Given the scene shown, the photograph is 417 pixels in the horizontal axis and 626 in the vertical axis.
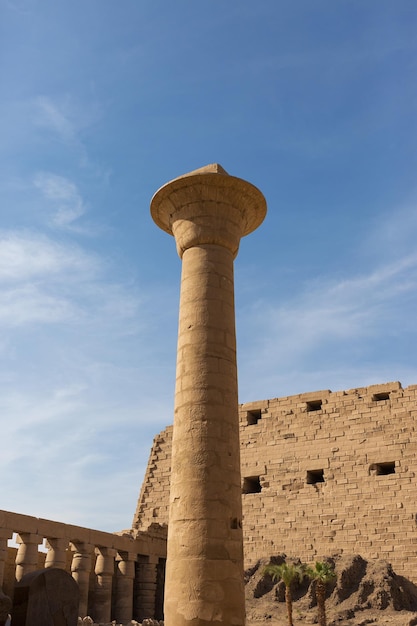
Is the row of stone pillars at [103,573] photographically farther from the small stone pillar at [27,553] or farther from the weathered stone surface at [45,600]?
the weathered stone surface at [45,600]

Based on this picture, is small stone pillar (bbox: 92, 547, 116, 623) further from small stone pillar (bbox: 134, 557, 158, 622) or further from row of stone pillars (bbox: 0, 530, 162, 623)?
small stone pillar (bbox: 134, 557, 158, 622)

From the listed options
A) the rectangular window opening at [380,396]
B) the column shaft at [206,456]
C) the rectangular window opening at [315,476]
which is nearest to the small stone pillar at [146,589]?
the rectangular window opening at [315,476]

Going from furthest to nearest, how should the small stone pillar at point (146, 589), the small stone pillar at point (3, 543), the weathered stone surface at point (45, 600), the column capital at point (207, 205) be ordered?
the small stone pillar at point (146, 589), the small stone pillar at point (3, 543), the column capital at point (207, 205), the weathered stone surface at point (45, 600)

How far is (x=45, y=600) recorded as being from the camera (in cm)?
904

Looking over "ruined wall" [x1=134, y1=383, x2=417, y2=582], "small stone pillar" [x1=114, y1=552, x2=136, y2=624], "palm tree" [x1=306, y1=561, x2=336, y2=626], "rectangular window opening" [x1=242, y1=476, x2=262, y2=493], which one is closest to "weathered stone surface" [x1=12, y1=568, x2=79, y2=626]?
"small stone pillar" [x1=114, y1=552, x2=136, y2=624]

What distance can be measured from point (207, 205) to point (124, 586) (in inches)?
561

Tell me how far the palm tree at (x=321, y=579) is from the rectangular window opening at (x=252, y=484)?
16.0 ft

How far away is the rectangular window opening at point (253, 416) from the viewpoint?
2553cm

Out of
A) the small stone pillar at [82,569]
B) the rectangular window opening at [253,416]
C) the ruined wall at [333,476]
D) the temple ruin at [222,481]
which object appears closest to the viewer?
the temple ruin at [222,481]

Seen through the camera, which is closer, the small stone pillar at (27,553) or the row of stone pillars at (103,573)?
the small stone pillar at (27,553)

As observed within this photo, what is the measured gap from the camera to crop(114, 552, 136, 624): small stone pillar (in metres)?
19.5

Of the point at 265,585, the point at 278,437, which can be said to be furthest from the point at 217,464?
the point at 278,437

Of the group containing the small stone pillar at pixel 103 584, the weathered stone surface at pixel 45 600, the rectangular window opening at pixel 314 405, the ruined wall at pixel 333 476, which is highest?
the rectangular window opening at pixel 314 405

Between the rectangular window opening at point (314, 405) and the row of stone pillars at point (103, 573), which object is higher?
the rectangular window opening at point (314, 405)
